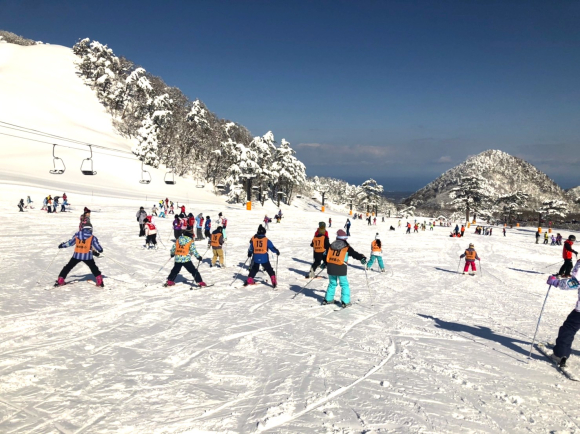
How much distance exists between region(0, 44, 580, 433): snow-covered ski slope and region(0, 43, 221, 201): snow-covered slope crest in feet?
102

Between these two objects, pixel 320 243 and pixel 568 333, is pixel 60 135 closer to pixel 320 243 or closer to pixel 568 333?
pixel 320 243

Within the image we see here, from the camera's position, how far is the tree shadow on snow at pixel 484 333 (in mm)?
6293

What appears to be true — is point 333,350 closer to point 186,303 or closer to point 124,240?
point 186,303

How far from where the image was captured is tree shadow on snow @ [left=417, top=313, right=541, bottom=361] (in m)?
6.29

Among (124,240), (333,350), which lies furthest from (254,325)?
(124,240)

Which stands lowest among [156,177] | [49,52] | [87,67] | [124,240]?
[124,240]

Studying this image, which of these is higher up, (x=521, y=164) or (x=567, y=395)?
(x=521, y=164)

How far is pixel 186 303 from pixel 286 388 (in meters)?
4.40

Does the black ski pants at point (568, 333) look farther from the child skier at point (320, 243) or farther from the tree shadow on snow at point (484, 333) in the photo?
the child skier at point (320, 243)

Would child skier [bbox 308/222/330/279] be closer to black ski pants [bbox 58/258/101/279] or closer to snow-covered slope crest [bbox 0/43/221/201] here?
black ski pants [bbox 58/258/101/279]

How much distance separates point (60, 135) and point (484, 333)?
70.4m

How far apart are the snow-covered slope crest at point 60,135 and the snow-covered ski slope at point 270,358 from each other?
31069mm

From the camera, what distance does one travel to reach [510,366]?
216 inches

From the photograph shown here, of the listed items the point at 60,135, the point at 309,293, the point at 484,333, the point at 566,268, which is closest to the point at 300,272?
the point at 309,293
